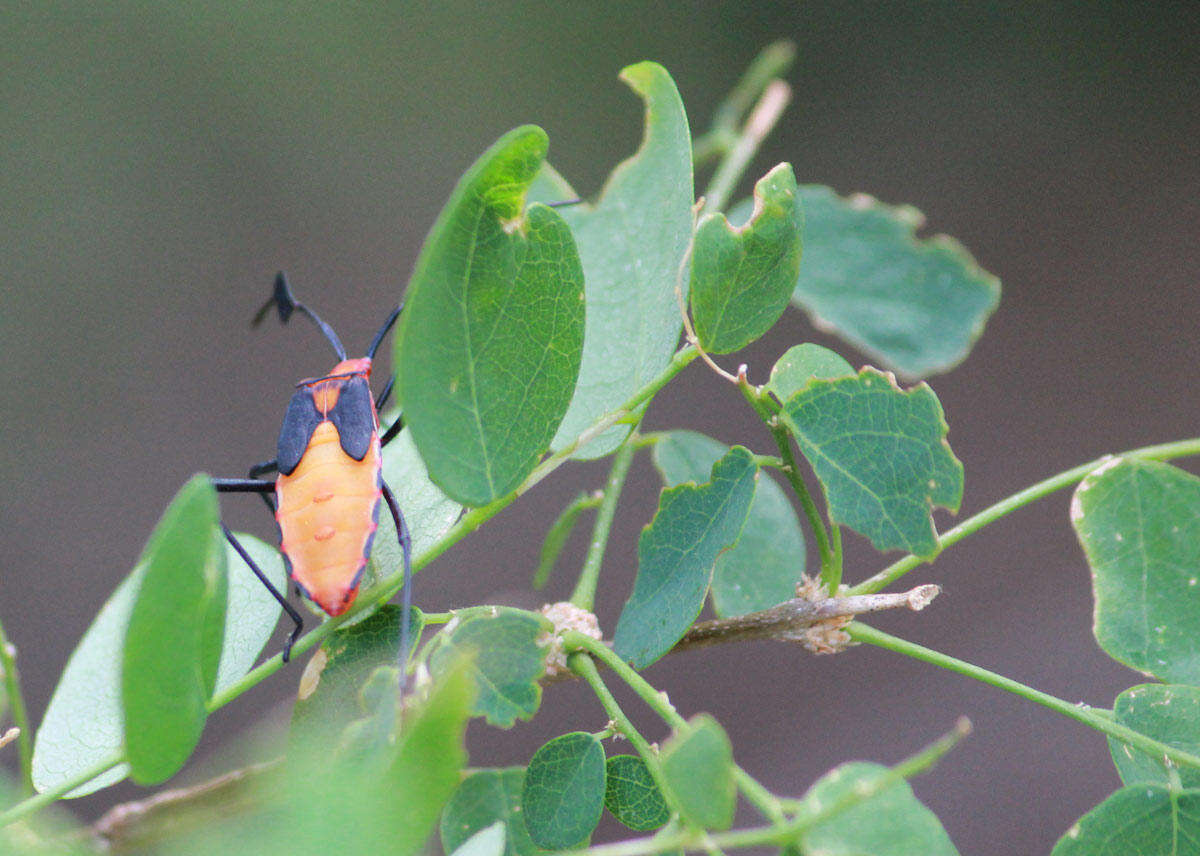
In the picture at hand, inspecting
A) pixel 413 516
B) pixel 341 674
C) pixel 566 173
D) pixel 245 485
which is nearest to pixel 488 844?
pixel 341 674

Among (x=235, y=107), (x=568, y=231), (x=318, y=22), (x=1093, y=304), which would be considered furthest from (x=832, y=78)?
(x=568, y=231)

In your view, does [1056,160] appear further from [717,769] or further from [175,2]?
[717,769]

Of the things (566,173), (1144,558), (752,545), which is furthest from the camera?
(566,173)

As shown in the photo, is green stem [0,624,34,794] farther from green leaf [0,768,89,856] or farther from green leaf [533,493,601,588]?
green leaf [533,493,601,588]

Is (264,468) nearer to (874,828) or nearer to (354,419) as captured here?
(354,419)

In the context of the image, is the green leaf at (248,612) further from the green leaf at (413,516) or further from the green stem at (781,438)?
the green stem at (781,438)

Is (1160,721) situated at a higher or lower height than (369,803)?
lower
